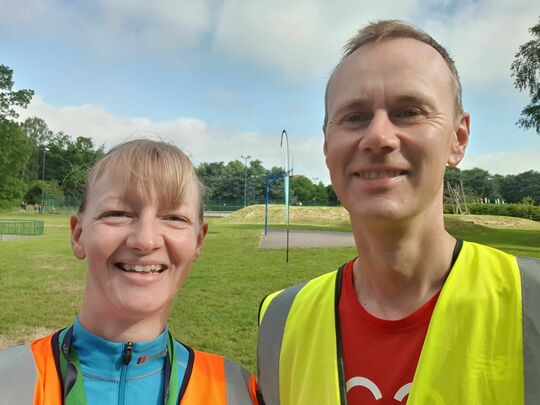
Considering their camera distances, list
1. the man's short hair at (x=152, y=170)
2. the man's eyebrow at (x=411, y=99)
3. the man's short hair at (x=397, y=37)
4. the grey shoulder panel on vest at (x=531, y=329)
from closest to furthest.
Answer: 1. the grey shoulder panel on vest at (x=531, y=329)
2. the man's eyebrow at (x=411, y=99)
3. the man's short hair at (x=397, y=37)
4. the man's short hair at (x=152, y=170)

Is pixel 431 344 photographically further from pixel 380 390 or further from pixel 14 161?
pixel 14 161

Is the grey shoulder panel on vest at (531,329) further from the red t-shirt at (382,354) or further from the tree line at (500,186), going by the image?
the tree line at (500,186)

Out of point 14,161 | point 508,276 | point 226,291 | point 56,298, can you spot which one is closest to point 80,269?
point 56,298

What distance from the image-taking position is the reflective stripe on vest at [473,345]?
4.50ft

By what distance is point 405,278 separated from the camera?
5.51 feet

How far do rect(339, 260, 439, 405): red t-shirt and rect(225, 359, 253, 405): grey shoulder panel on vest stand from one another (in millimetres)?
440

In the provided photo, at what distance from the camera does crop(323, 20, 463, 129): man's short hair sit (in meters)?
1.71

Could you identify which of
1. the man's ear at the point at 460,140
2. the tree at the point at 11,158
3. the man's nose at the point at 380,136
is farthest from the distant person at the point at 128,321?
the tree at the point at 11,158

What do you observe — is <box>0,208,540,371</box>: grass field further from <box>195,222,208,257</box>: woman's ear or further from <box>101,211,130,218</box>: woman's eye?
<box>101,211,130,218</box>: woman's eye

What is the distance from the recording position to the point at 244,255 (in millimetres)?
15680

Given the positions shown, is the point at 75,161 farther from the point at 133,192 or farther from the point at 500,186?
the point at 500,186

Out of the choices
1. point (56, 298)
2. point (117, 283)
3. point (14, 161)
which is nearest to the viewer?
point (117, 283)

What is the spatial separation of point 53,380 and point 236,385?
26.1 inches

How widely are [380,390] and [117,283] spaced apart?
0.99 metres
